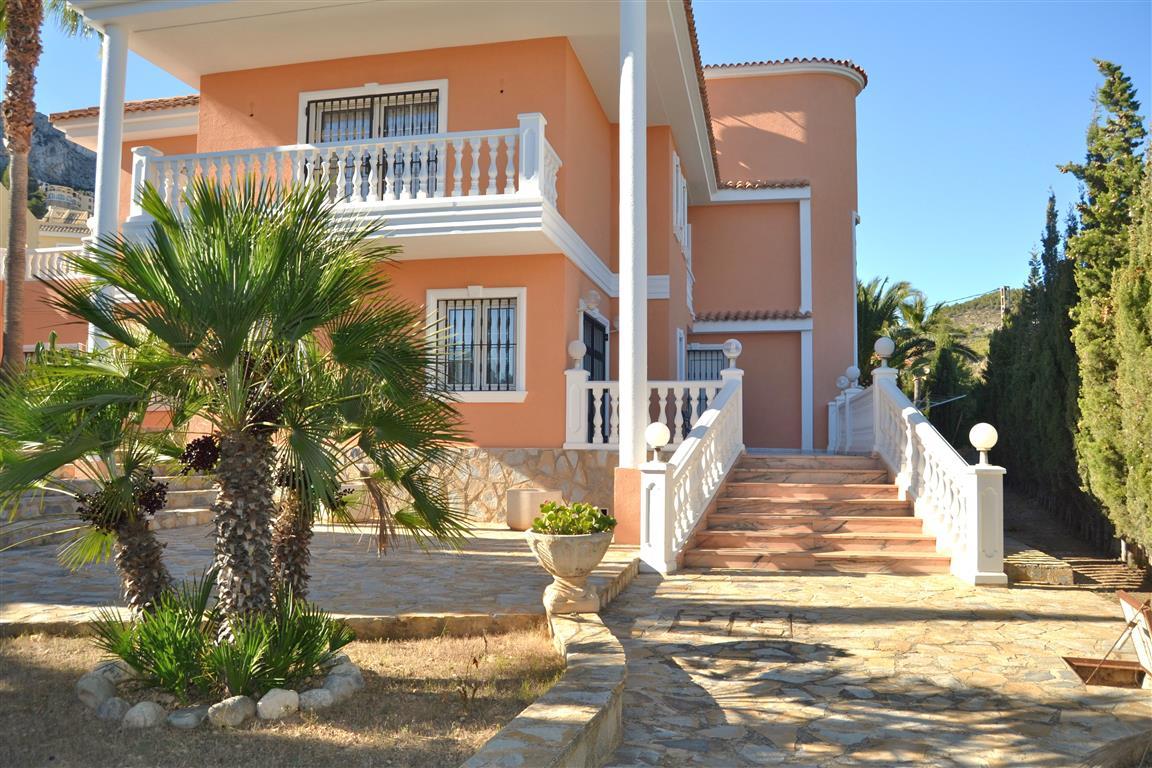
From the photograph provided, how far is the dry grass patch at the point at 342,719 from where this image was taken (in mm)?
4012

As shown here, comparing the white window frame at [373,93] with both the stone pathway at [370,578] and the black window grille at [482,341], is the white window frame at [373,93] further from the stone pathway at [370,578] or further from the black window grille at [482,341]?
the stone pathway at [370,578]

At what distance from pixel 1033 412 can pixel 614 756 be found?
1302cm

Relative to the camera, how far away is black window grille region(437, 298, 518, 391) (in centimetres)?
1235

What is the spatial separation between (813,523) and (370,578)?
5.09m

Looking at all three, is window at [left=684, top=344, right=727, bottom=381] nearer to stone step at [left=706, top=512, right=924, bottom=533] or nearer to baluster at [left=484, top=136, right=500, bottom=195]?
baluster at [left=484, top=136, right=500, bottom=195]

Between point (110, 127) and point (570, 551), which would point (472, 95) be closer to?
point (110, 127)

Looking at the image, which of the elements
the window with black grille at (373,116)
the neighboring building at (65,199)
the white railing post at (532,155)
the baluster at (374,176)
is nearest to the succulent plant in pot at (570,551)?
the white railing post at (532,155)

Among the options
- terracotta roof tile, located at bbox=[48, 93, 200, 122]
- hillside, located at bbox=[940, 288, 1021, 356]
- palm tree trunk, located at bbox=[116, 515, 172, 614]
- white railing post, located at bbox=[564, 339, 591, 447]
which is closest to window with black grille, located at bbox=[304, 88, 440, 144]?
terracotta roof tile, located at bbox=[48, 93, 200, 122]

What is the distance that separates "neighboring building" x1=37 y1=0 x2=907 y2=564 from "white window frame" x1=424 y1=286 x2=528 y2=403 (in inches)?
1.2

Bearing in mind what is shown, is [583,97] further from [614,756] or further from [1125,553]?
[614,756]

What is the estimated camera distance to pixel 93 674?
4.86 meters

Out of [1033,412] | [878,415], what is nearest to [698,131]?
[878,415]

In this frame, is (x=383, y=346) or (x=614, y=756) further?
(x=383, y=346)

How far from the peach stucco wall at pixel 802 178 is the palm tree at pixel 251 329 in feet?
47.6
